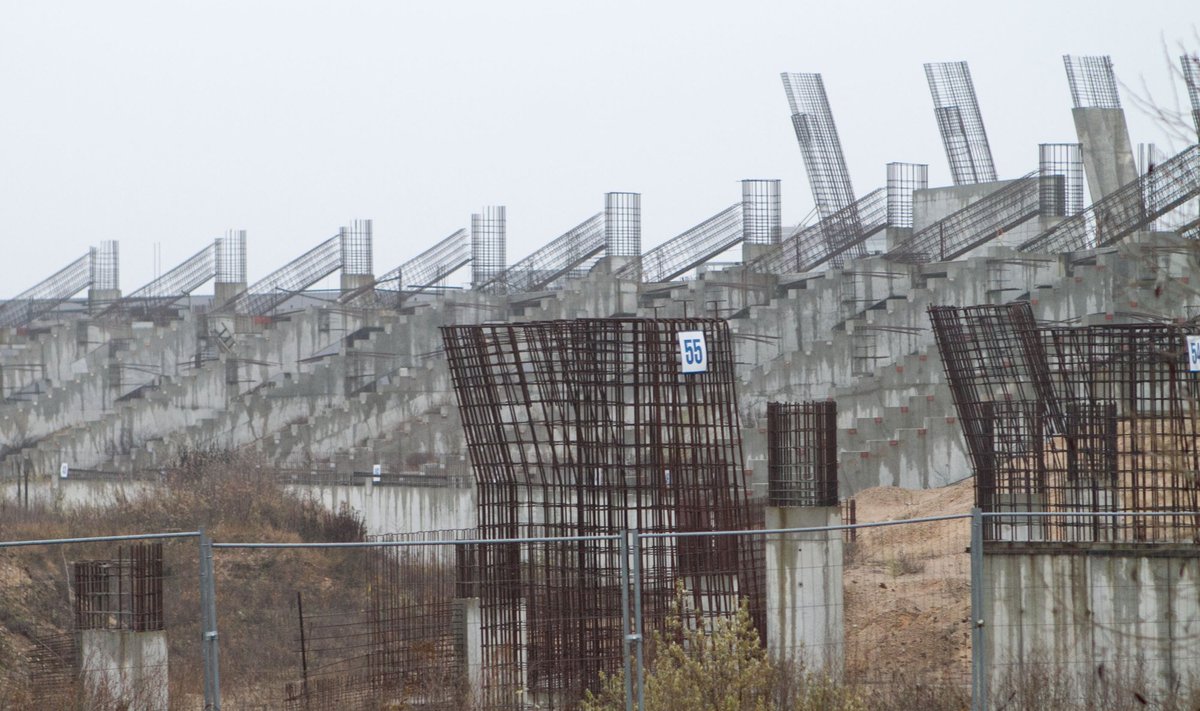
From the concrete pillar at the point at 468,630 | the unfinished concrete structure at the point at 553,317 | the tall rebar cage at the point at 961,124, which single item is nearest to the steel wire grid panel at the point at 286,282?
the unfinished concrete structure at the point at 553,317

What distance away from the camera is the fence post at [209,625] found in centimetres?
788

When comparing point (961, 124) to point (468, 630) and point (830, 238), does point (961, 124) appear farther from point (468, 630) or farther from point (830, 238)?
point (468, 630)

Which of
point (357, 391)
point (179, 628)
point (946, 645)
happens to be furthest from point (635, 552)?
point (357, 391)

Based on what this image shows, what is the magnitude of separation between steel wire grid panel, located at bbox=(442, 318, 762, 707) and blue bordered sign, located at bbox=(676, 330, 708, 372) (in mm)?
77

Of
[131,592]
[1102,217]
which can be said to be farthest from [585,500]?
[1102,217]

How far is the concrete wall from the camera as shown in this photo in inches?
452

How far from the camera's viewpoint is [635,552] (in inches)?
334

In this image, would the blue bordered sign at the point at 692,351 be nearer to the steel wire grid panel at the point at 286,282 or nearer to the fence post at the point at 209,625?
the fence post at the point at 209,625

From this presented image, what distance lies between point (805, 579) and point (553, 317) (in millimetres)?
23429

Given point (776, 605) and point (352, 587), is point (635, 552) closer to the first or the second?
point (776, 605)

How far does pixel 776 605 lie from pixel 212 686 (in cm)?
653

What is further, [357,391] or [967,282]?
[357,391]

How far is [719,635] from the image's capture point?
9.11 m

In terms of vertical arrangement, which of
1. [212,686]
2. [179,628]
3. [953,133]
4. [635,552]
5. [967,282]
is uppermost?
[953,133]
